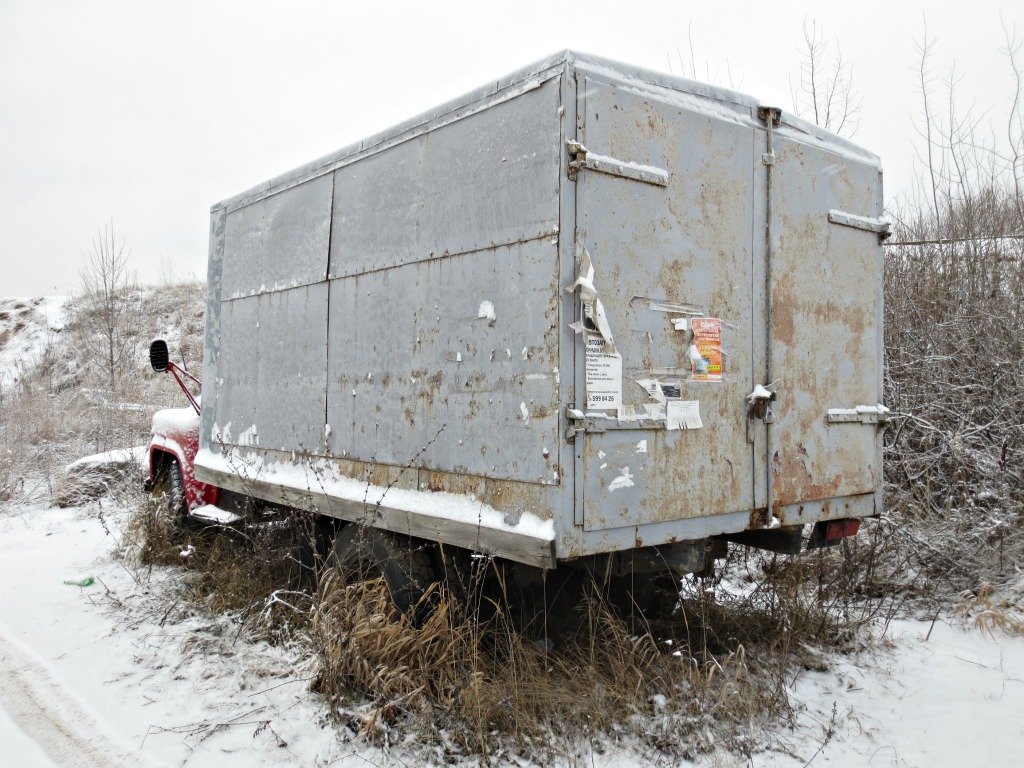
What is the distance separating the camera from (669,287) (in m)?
3.54

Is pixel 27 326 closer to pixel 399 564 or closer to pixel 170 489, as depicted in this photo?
pixel 170 489

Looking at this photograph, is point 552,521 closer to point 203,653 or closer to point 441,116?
point 441,116

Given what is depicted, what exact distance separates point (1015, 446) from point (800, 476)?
3.57 meters

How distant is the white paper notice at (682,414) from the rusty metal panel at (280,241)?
8.22 ft

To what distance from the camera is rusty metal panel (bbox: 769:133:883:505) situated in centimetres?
401

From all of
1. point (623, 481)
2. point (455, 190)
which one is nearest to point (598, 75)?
point (455, 190)

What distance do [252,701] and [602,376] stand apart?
2.42m

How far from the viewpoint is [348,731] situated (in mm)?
3338

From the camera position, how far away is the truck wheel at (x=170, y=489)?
655 cm

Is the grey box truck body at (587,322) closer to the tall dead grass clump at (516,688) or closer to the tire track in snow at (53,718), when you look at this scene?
the tall dead grass clump at (516,688)

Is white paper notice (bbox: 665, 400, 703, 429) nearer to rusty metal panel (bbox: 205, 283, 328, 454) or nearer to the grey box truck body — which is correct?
the grey box truck body

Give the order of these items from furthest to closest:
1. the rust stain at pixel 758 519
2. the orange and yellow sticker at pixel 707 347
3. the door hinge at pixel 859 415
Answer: the door hinge at pixel 859 415
the rust stain at pixel 758 519
the orange and yellow sticker at pixel 707 347

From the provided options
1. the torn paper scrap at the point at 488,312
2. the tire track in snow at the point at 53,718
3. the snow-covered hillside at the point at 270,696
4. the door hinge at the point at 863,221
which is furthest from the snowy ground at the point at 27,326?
the door hinge at the point at 863,221

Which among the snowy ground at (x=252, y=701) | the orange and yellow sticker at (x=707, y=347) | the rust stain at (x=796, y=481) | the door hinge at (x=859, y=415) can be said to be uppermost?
the orange and yellow sticker at (x=707, y=347)
